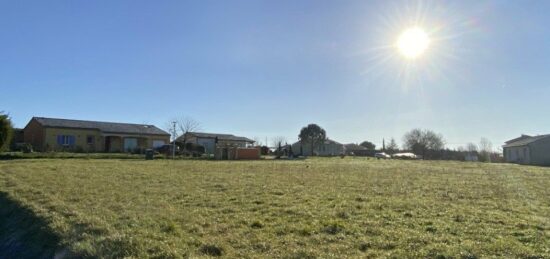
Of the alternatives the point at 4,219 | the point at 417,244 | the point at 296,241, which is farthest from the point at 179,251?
the point at 4,219

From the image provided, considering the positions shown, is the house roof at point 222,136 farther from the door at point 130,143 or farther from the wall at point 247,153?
the wall at point 247,153

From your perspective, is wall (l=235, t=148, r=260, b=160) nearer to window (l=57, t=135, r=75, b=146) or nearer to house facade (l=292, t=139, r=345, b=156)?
window (l=57, t=135, r=75, b=146)

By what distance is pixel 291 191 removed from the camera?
1167 cm

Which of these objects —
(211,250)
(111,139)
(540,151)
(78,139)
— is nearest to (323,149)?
(540,151)

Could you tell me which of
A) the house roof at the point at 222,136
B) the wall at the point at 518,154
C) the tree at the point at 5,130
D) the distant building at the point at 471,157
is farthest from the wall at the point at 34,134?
the wall at the point at 518,154

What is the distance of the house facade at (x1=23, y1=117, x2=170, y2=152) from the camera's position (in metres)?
46.7

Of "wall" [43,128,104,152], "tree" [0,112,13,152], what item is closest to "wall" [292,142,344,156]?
"wall" [43,128,104,152]

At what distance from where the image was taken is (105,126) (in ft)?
174

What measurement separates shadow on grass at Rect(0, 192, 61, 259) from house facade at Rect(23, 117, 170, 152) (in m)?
38.3

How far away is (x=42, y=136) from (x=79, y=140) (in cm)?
418

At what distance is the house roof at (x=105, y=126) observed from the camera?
48188 mm

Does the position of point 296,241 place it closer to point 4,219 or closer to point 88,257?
point 88,257

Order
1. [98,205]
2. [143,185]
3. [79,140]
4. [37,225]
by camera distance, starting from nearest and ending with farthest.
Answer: [37,225]
[98,205]
[143,185]
[79,140]

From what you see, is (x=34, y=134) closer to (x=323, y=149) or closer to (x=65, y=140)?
(x=65, y=140)
